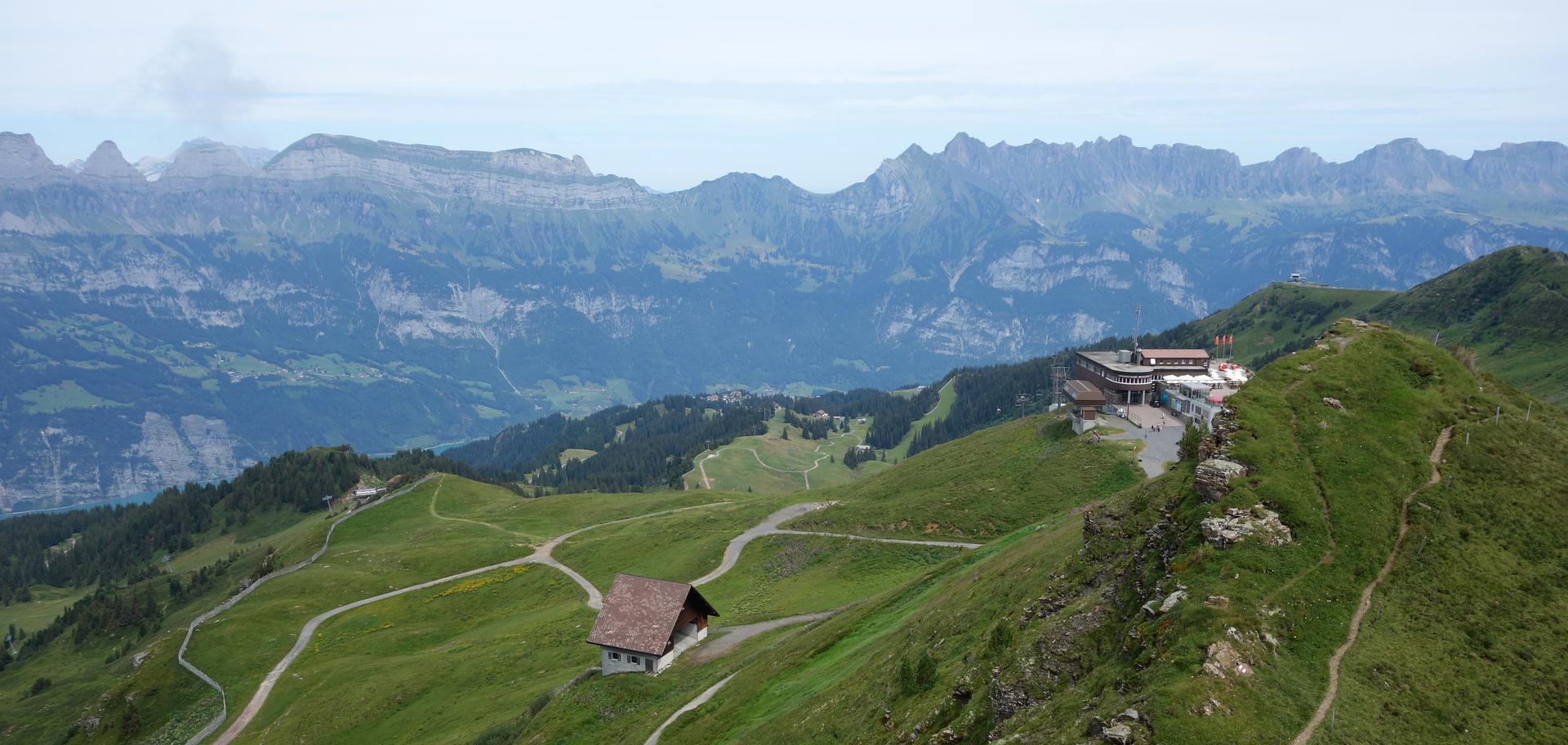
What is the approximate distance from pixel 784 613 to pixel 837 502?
3804 centimetres

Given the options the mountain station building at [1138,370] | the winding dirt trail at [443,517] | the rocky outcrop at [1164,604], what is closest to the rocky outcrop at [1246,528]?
the rocky outcrop at [1164,604]

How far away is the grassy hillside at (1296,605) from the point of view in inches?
1086

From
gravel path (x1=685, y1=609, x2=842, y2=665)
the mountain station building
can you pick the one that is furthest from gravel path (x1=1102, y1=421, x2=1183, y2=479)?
gravel path (x1=685, y1=609, x2=842, y2=665)

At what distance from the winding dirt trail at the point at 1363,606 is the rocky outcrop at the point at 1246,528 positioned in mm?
3457

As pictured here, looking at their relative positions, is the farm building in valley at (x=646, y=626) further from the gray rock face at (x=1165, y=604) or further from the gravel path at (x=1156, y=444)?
the gravel path at (x=1156, y=444)

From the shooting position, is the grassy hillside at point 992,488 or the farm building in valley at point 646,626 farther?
the grassy hillside at point 992,488

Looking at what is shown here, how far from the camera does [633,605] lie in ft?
228

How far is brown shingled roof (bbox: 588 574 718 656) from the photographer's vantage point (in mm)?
67188

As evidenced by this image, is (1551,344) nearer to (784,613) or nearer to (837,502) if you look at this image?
(837,502)

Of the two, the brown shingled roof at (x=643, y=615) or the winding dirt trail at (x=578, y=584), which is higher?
the brown shingled roof at (x=643, y=615)

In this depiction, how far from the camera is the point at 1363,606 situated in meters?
31.8

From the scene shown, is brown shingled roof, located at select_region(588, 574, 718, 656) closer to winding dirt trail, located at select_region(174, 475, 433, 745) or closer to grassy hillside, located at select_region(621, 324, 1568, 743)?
grassy hillside, located at select_region(621, 324, 1568, 743)

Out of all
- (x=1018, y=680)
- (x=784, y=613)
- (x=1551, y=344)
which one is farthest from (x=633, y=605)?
(x=1551, y=344)

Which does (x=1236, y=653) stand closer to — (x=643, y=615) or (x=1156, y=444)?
(x=643, y=615)
